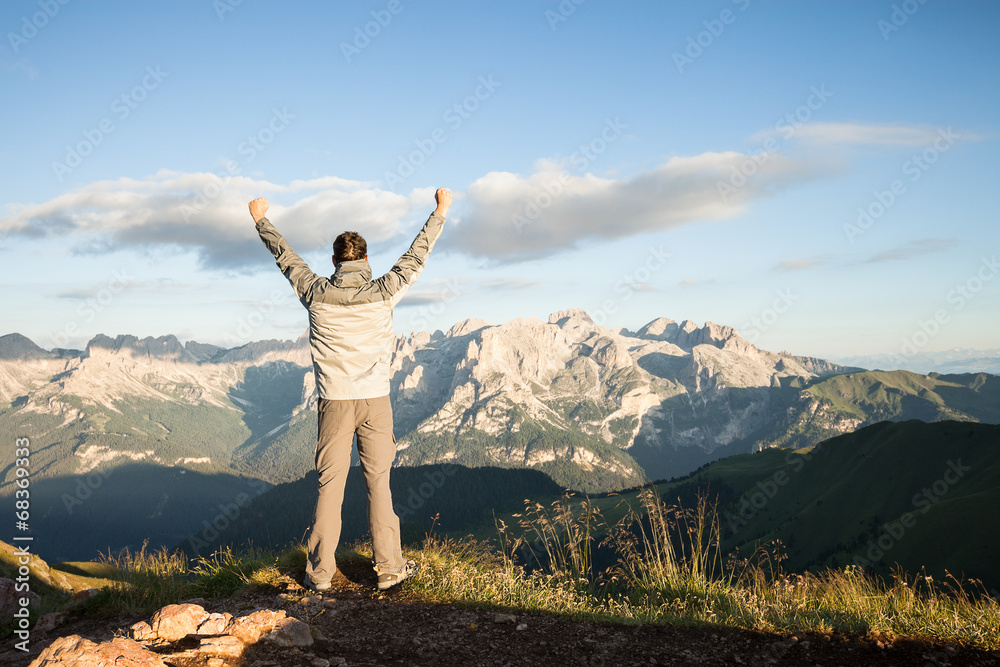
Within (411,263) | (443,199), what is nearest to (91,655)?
(411,263)

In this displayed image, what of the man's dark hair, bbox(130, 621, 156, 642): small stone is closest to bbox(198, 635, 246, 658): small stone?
bbox(130, 621, 156, 642): small stone

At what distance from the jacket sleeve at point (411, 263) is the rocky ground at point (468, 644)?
4257 millimetres

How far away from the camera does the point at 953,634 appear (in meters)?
6.12

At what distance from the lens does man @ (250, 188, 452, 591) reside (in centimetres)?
791

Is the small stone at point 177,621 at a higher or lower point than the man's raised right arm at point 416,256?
lower

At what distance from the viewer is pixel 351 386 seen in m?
7.91

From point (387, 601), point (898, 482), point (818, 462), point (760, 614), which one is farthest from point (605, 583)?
point (818, 462)

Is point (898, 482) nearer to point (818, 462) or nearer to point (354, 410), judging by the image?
point (818, 462)

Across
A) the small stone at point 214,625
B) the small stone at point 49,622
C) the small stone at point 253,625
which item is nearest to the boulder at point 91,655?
the small stone at point 214,625

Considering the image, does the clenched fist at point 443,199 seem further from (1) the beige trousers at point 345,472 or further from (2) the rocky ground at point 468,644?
(2) the rocky ground at point 468,644

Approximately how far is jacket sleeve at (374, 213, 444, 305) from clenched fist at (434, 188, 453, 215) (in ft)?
0.47

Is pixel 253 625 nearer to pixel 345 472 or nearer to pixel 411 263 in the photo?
pixel 345 472

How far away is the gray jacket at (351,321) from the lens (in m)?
7.89

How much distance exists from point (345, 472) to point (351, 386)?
1373mm
